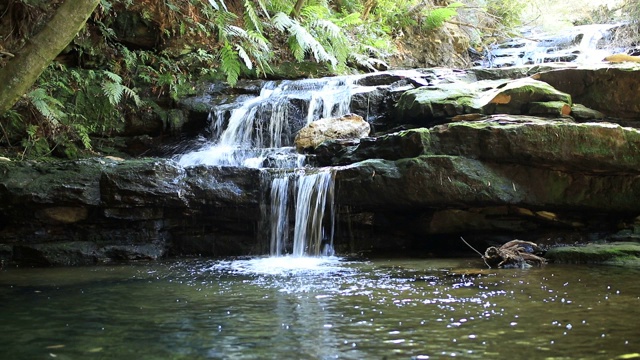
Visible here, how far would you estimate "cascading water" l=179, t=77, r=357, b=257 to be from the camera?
7.86 m

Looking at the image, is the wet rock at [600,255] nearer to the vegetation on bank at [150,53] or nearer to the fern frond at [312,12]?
the vegetation on bank at [150,53]

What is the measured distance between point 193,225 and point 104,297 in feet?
12.3

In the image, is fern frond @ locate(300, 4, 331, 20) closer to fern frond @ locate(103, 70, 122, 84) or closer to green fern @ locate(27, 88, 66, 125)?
fern frond @ locate(103, 70, 122, 84)

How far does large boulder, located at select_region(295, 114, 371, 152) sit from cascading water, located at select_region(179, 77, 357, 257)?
1.13 feet

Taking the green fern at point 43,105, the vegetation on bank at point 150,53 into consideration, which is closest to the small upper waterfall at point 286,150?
the vegetation on bank at point 150,53

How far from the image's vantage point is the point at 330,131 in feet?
31.7

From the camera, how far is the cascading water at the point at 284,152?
7.86 metres

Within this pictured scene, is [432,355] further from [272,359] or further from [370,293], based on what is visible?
[370,293]

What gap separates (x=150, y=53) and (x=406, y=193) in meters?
7.55

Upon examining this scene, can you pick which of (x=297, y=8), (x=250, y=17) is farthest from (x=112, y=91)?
(x=297, y=8)

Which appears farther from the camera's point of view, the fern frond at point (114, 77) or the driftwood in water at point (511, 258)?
the fern frond at point (114, 77)

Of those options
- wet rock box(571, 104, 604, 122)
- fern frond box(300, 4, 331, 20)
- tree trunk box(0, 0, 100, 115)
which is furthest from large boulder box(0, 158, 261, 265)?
wet rock box(571, 104, 604, 122)

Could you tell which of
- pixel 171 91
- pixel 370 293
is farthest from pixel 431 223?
pixel 171 91

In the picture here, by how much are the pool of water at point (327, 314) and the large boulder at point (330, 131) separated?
12.8 feet
